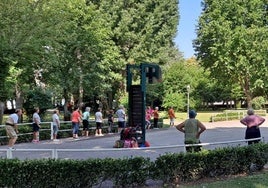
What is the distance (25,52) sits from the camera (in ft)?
78.8

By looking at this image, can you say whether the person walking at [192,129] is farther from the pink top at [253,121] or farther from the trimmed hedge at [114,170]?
the pink top at [253,121]

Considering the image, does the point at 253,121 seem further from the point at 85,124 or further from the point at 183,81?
the point at 183,81

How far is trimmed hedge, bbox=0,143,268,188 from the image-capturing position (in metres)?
8.62

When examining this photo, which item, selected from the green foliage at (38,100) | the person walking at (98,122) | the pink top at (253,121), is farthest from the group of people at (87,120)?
the pink top at (253,121)

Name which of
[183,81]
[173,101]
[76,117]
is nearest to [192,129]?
[76,117]

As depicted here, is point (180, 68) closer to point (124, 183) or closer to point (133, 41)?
point (133, 41)

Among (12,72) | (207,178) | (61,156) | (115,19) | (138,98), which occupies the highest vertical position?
(115,19)

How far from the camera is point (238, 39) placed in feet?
157

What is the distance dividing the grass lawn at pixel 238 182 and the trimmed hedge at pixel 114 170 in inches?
14.3

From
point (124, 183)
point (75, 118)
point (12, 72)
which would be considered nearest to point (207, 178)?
point (124, 183)

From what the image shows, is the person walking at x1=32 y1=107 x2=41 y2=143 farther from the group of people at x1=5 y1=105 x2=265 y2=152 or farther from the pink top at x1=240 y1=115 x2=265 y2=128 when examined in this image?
the pink top at x1=240 y1=115 x2=265 y2=128

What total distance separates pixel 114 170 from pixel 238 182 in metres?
2.73

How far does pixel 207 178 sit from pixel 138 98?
7.77 metres

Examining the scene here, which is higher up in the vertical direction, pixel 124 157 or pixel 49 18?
pixel 49 18
